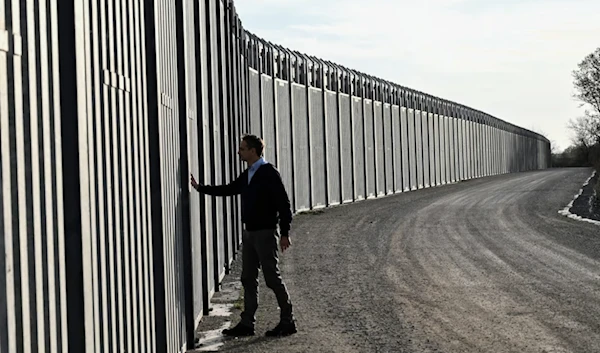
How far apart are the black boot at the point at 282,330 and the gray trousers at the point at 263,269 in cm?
4

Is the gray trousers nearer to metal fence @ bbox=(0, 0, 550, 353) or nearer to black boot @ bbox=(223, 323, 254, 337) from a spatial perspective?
black boot @ bbox=(223, 323, 254, 337)

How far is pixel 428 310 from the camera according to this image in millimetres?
10102

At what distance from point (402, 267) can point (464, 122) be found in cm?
4856

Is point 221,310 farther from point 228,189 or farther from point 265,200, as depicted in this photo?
point 265,200

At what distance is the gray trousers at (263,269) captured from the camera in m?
8.62

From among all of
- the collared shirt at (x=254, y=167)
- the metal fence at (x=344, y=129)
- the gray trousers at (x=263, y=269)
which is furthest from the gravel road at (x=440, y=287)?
the metal fence at (x=344, y=129)

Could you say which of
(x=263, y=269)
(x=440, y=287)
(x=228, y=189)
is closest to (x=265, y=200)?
(x=228, y=189)

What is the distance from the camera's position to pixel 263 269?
28.3ft

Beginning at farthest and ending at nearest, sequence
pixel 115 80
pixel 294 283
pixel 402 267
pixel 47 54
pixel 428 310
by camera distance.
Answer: pixel 402 267 < pixel 294 283 < pixel 428 310 < pixel 115 80 < pixel 47 54

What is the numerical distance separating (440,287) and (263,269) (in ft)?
12.4

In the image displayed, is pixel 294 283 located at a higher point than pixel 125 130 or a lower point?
lower

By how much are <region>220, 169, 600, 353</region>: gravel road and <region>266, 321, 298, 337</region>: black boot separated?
4.5 inches

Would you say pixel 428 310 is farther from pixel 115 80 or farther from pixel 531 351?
pixel 115 80

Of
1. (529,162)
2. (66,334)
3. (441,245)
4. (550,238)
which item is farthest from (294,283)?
(529,162)
